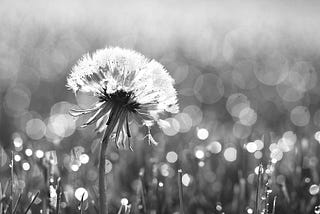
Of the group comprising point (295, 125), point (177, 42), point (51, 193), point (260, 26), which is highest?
point (260, 26)

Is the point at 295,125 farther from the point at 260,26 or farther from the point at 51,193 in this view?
the point at 260,26

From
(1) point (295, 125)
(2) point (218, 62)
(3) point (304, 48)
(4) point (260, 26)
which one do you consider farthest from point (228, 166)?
(4) point (260, 26)

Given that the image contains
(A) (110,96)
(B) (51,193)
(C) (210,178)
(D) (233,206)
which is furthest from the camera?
(C) (210,178)

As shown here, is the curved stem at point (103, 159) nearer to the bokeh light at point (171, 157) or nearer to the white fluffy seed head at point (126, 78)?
the white fluffy seed head at point (126, 78)

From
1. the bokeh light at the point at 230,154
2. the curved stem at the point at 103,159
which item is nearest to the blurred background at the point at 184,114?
the bokeh light at the point at 230,154

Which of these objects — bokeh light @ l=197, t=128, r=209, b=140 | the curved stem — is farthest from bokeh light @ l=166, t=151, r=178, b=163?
the curved stem

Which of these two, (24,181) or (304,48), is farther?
(304,48)

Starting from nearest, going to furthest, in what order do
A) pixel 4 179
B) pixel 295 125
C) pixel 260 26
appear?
pixel 4 179
pixel 295 125
pixel 260 26
